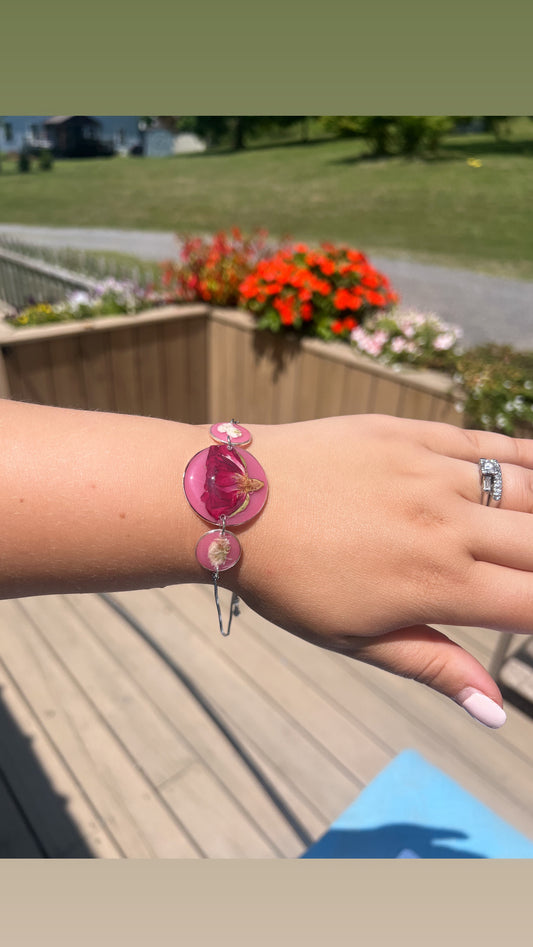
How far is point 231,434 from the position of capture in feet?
3.11

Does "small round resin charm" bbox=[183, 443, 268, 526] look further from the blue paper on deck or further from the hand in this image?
the blue paper on deck

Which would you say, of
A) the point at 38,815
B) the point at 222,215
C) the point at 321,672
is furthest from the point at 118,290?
the point at 222,215

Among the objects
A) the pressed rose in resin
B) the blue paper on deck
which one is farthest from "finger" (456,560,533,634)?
the blue paper on deck

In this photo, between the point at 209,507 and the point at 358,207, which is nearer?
the point at 209,507

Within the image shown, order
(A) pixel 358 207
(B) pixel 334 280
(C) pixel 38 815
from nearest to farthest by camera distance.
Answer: (C) pixel 38 815 < (B) pixel 334 280 < (A) pixel 358 207

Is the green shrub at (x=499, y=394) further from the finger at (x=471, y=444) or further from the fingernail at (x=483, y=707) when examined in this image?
the fingernail at (x=483, y=707)

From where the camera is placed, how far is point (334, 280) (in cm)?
396

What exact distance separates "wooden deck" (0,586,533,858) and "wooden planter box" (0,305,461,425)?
5.10 feet

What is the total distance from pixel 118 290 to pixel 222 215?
15.4 metres

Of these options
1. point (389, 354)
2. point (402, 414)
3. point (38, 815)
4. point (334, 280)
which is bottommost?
point (38, 815)

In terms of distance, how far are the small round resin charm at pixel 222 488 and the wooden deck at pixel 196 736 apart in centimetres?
191

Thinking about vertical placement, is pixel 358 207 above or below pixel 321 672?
above

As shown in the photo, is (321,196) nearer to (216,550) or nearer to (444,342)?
(444,342)

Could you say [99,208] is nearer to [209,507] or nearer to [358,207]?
[358,207]
